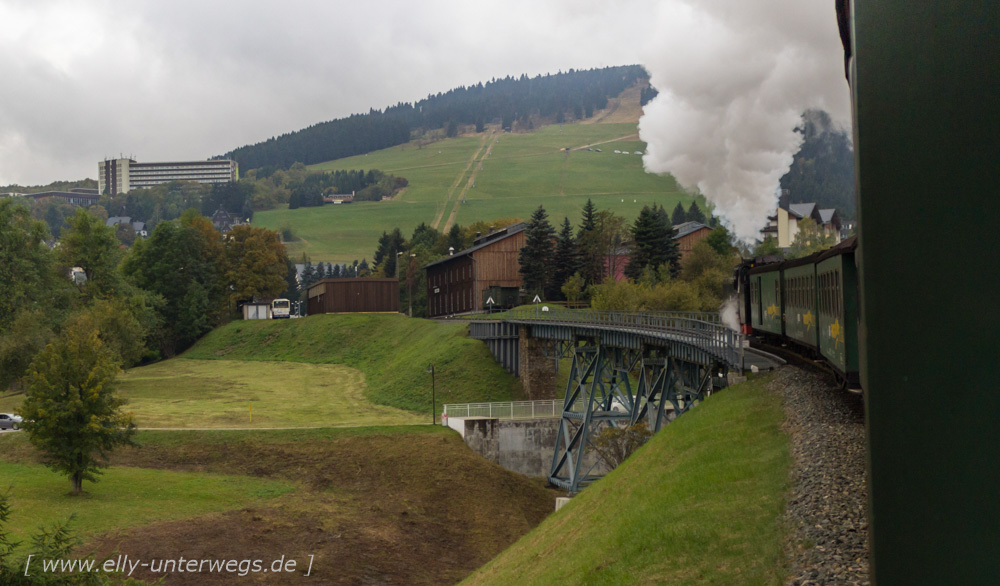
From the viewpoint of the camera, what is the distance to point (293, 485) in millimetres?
41250

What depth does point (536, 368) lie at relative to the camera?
202ft

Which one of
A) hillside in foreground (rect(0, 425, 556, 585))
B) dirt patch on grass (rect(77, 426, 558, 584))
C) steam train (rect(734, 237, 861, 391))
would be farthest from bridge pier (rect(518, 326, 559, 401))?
steam train (rect(734, 237, 861, 391))

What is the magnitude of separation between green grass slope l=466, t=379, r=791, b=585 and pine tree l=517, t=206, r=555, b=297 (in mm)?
65148

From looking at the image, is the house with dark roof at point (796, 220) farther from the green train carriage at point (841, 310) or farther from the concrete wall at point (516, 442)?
the green train carriage at point (841, 310)

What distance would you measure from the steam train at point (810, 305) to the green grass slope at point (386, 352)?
28794 mm

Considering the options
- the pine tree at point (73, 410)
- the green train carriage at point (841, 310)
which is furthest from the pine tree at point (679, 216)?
the green train carriage at point (841, 310)

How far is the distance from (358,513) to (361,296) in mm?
66483

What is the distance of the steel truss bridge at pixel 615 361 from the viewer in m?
30.9

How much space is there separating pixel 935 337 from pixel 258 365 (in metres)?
87.3

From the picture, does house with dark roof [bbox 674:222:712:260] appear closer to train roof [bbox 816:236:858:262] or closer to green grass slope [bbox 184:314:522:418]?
green grass slope [bbox 184:314:522:418]

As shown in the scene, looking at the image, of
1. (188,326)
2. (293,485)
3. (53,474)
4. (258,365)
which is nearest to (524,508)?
(293,485)

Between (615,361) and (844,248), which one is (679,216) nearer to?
(615,361)

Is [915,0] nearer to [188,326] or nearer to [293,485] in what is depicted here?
[293,485]

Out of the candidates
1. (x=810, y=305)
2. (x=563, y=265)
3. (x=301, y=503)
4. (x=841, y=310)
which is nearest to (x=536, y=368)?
(x=301, y=503)
